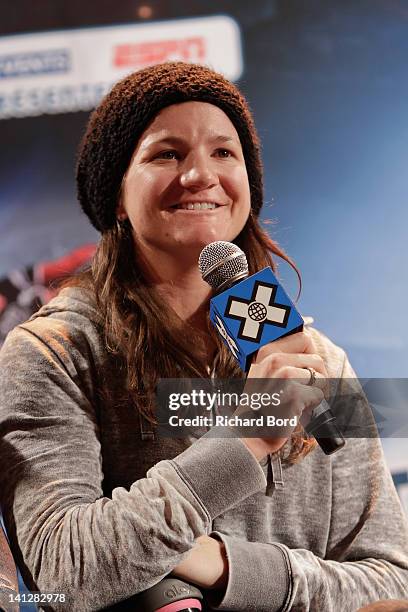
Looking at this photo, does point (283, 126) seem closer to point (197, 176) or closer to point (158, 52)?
point (158, 52)

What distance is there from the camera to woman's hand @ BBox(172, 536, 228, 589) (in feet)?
3.59

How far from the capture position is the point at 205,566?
1.11m

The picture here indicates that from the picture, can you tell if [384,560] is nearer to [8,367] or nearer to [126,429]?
[126,429]

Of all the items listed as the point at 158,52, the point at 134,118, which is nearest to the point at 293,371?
the point at 134,118

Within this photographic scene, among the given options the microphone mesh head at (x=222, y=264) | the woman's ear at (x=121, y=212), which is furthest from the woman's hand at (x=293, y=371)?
the woman's ear at (x=121, y=212)

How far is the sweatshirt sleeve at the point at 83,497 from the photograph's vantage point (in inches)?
Result: 39.9

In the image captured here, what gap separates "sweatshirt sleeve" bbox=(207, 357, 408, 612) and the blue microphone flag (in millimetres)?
331

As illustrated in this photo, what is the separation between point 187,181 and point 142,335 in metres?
0.25

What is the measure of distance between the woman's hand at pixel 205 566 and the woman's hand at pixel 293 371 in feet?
0.85

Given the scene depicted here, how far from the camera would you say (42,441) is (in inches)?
45.4

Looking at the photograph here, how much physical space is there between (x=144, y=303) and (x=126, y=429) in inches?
8.3

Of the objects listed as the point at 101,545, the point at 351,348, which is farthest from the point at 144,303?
the point at 351,348

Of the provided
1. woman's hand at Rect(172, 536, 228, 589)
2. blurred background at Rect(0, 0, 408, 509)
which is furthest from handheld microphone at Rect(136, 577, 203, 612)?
blurred background at Rect(0, 0, 408, 509)

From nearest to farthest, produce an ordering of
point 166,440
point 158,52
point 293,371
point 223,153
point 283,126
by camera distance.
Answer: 1. point 293,371
2. point 166,440
3. point 223,153
4. point 283,126
5. point 158,52
